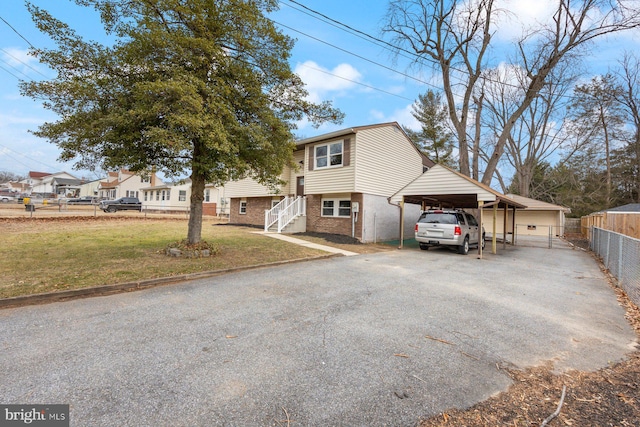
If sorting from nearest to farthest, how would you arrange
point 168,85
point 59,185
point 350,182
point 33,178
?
1. point 168,85
2. point 350,182
3. point 59,185
4. point 33,178

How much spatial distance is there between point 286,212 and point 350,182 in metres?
4.23

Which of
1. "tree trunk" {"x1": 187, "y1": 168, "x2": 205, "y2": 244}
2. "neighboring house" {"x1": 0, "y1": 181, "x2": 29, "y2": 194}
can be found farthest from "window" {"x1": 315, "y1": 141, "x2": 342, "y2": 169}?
"neighboring house" {"x1": 0, "y1": 181, "x2": 29, "y2": 194}

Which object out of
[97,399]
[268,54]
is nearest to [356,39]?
[268,54]

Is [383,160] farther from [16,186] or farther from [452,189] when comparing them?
[16,186]

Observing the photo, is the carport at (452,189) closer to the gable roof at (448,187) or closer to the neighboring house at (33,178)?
the gable roof at (448,187)

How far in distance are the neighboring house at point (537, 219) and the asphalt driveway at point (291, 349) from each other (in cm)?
2139

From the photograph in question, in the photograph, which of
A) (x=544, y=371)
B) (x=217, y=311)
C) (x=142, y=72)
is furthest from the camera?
(x=142, y=72)

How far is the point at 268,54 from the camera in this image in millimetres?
8258

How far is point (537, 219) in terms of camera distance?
83.6 ft

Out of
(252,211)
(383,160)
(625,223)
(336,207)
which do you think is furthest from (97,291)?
(625,223)

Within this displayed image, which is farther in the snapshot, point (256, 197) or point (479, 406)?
point (256, 197)

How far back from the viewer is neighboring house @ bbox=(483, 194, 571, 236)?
78.5 feet

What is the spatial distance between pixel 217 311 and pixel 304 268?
378 cm

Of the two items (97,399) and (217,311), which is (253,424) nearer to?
(97,399)
